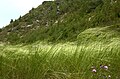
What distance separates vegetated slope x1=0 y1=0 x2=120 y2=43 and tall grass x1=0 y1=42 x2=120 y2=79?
684 inches

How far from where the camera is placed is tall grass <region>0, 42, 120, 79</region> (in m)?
4.81

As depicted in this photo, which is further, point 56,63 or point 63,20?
point 63,20

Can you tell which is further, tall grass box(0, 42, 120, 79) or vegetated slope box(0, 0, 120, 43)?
vegetated slope box(0, 0, 120, 43)

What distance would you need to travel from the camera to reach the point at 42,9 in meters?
50.8

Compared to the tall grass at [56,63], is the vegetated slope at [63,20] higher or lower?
lower

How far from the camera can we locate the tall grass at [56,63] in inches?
189

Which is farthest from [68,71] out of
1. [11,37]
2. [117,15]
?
[11,37]

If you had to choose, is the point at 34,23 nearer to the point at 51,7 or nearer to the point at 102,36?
the point at 51,7

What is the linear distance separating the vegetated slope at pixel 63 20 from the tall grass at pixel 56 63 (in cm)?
1738

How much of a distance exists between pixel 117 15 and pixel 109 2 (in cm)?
465

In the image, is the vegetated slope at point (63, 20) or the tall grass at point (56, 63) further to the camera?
the vegetated slope at point (63, 20)

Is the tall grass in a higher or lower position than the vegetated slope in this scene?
higher

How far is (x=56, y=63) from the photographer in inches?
206

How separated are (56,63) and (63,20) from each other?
32450mm
